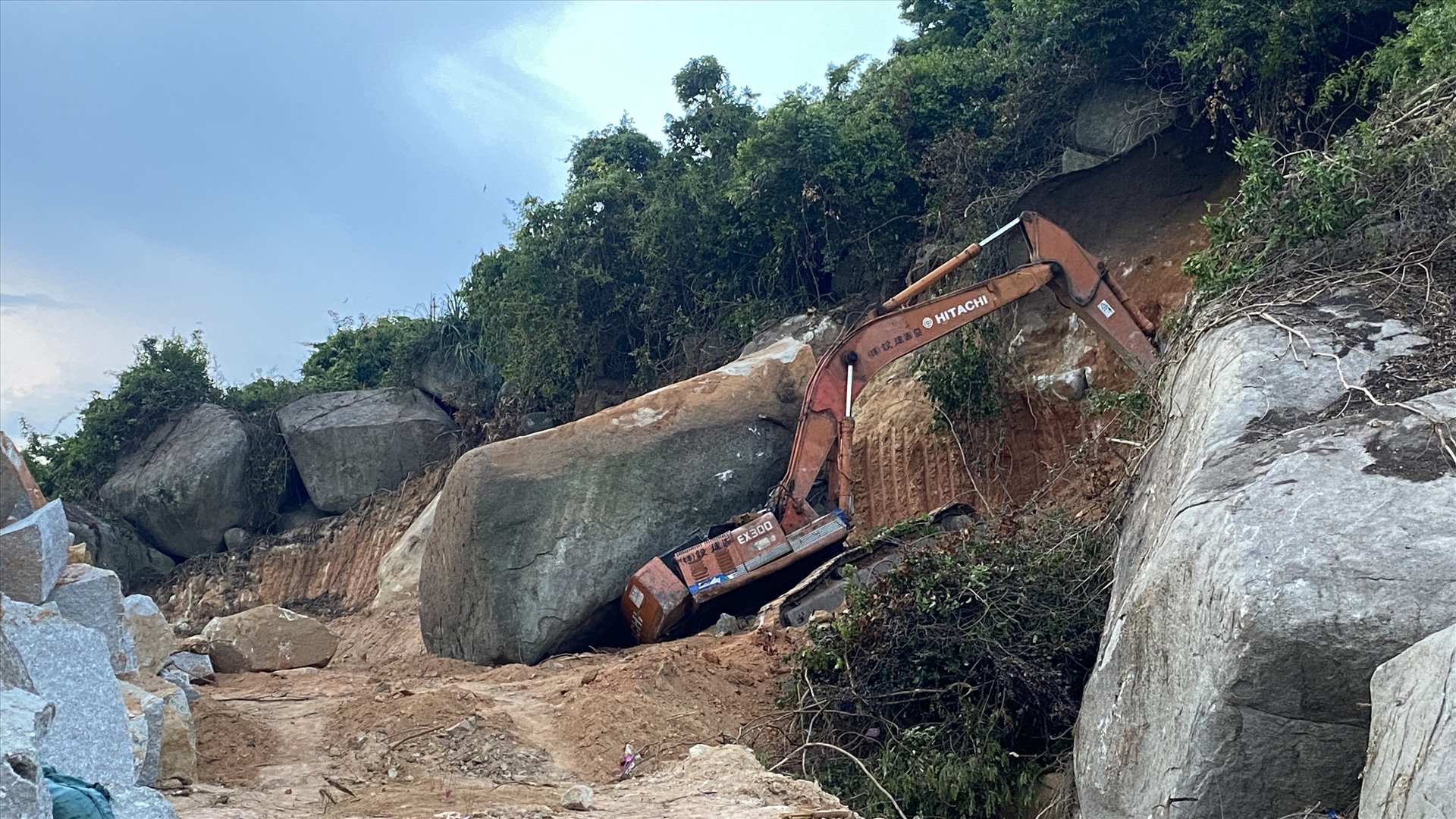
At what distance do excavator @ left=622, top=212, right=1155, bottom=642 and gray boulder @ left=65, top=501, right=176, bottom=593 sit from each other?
10.9m

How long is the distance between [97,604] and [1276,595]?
575cm

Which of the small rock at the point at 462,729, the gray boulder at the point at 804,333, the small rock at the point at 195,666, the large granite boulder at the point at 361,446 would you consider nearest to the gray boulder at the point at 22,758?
the small rock at the point at 462,729

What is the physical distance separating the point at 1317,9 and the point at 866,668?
24.7ft

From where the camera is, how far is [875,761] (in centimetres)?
695

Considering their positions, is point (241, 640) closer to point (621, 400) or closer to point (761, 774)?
point (761, 774)

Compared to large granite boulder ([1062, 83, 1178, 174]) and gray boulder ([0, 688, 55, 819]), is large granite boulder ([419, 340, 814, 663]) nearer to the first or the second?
large granite boulder ([1062, 83, 1178, 174])

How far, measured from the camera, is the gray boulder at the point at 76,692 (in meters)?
4.29

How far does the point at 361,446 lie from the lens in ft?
59.3

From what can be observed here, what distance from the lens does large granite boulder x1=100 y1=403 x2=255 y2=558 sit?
1794cm

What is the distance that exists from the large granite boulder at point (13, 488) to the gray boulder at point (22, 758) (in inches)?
140

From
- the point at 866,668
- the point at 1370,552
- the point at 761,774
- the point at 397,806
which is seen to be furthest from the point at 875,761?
the point at 1370,552

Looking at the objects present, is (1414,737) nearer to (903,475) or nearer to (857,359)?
(857,359)

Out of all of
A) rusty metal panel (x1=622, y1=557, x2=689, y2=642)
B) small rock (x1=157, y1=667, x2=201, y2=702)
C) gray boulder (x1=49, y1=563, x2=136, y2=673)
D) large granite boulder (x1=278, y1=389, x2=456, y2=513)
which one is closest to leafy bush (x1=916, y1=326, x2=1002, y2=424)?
rusty metal panel (x1=622, y1=557, x2=689, y2=642)

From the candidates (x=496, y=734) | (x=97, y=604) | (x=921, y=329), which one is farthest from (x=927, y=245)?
(x=97, y=604)
